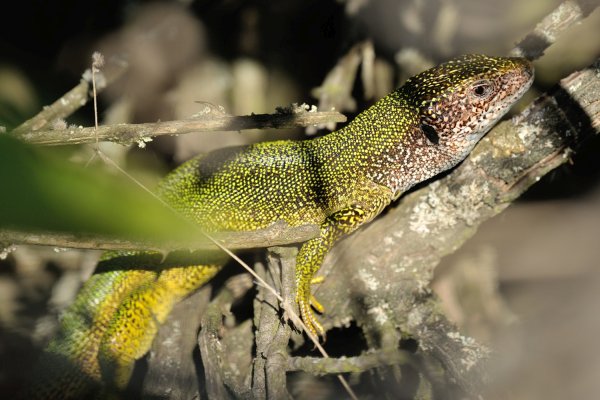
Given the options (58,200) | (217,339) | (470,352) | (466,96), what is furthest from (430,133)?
(58,200)

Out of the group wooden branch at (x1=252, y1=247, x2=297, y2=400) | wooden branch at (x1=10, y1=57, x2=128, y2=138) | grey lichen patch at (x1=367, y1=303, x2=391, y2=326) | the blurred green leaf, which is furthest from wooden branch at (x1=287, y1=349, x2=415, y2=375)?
wooden branch at (x1=10, y1=57, x2=128, y2=138)

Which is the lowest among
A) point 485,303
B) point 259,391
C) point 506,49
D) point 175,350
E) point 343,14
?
point 259,391

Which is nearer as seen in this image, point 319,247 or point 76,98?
point 319,247

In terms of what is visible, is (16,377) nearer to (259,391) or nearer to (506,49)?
(259,391)

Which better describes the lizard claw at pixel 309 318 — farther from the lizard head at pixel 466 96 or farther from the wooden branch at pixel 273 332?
the lizard head at pixel 466 96

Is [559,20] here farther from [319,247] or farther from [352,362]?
[352,362]

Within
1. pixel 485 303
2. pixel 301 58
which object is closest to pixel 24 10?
pixel 301 58

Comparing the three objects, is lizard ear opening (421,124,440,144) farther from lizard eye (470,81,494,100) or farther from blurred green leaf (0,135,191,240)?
blurred green leaf (0,135,191,240)
